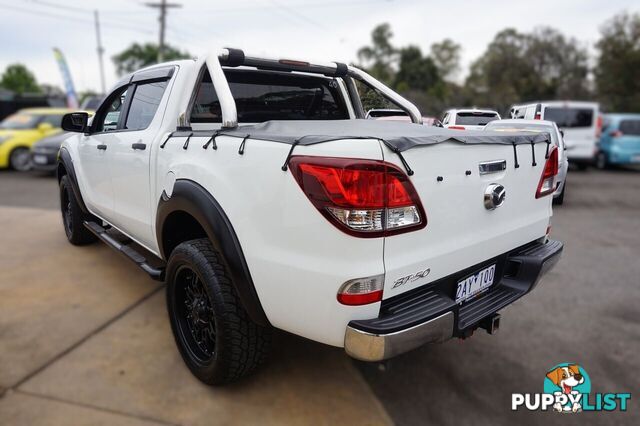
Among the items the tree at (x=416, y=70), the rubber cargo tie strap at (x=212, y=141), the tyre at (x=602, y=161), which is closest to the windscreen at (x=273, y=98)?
the rubber cargo tie strap at (x=212, y=141)

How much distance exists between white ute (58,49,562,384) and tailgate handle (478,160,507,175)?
11mm

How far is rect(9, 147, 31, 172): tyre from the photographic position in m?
11.3

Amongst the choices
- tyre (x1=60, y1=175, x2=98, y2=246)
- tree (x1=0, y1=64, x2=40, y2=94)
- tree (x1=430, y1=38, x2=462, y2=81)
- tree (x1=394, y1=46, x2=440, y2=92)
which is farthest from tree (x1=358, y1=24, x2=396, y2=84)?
tree (x1=0, y1=64, x2=40, y2=94)

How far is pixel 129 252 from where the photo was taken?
3266 mm

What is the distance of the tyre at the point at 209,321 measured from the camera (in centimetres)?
220

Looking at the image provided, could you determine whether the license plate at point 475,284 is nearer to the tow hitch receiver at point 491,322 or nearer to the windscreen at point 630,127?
the tow hitch receiver at point 491,322

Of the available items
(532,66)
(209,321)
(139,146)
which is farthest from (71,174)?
(532,66)

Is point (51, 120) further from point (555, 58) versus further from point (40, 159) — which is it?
point (555, 58)

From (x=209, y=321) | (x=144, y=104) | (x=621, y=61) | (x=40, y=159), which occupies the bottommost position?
(x=209, y=321)

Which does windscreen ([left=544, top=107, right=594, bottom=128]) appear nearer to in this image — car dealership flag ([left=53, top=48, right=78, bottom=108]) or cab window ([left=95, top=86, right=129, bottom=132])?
cab window ([left=95, top=86, right=129, bottom=132])

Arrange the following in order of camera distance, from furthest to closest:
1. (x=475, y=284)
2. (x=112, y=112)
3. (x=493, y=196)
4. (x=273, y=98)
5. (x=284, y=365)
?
(x=112, y=112) → (x=273, y=98) → (x=284, y=365) → (x=475, y=284) → (x=493, y=196)

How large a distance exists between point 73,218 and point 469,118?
4028mm

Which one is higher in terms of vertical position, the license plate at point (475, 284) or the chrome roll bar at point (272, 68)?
the chrome roll bar at point (272, 68)

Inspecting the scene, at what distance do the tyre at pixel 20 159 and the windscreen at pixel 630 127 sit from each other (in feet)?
52.7
